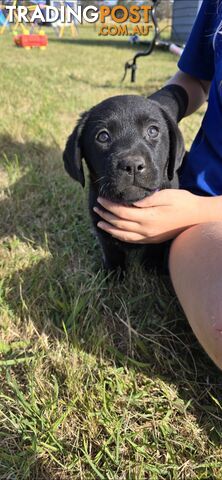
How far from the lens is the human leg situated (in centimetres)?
110

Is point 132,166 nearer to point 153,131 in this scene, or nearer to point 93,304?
point 153,131

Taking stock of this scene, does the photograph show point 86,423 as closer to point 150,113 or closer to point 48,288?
point 48,288

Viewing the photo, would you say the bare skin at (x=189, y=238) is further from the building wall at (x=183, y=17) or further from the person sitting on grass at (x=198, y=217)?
the building wall at (x=183, y=17)

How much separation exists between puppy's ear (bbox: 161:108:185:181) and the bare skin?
18cm

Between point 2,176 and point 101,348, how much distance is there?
152 cm

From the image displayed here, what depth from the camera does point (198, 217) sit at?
1.45 m

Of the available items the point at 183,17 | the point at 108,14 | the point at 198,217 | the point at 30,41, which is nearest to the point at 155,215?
the point at 198,217

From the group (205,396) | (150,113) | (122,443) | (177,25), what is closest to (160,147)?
(150,113)

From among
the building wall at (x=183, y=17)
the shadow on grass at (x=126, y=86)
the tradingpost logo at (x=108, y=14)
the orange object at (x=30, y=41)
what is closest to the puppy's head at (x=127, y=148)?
the tradingpost logo at (x=108, y=14)

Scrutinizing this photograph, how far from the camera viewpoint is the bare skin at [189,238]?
1123mm

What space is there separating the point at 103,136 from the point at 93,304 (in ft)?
2.02

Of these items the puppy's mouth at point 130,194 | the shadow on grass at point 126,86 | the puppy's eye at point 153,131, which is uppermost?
the puppy's eye at point 153,131

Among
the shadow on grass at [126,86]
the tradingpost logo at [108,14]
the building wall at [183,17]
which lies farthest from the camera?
the building wall at [183,17]

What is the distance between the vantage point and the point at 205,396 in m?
1.29
